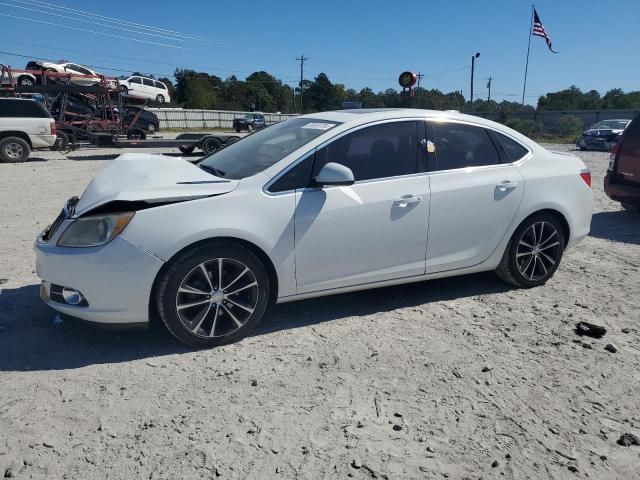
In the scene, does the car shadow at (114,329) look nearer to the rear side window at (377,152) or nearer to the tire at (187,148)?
the rear side window at (377,152)

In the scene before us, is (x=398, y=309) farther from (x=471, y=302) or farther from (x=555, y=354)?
(x=555, y=354)

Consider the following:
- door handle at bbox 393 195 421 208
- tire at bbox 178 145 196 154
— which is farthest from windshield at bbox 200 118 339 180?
tire at bbox 178 145 196 154

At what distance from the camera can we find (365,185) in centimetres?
395

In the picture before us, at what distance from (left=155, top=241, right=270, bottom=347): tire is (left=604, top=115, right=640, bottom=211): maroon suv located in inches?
261

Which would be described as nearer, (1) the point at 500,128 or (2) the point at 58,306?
(2) the point at 58,306

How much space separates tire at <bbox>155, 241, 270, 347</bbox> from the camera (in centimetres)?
340

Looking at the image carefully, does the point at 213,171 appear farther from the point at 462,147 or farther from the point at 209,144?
the point at 209,144

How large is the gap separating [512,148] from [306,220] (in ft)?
7.29

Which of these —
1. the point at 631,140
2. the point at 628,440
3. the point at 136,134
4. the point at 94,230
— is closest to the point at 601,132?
the point at 631,140

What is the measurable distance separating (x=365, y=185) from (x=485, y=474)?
219 cm

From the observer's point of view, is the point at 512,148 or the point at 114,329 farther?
the point at 512,148

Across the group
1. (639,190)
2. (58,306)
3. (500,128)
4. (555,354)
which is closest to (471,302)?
(555,354)

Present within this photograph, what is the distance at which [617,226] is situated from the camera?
7715 mm

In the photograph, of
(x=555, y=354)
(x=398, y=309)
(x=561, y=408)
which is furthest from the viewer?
(x=398, y=309)
